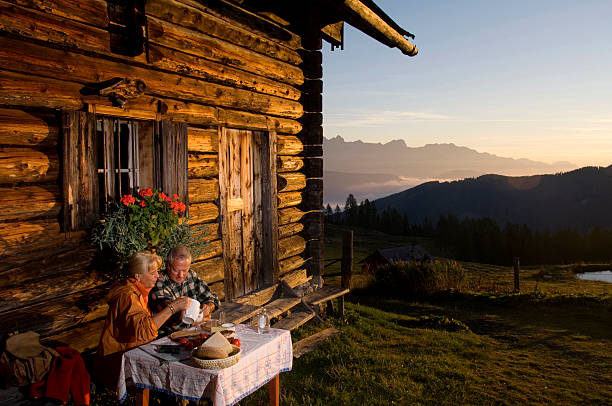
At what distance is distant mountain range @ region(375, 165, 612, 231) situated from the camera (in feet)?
466

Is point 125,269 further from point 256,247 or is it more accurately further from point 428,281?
point 428,281

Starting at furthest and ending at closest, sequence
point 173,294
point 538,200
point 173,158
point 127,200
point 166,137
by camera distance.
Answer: point 538,200, point 173,158, point 166,137, point 173,294, point 127,200

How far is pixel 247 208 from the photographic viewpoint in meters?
7.19

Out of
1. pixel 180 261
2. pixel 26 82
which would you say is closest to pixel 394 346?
pixel 180 261

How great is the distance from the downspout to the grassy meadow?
5206mm

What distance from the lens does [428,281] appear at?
14.5 m

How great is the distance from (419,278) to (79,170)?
12136 mm

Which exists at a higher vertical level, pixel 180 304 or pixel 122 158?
pixel 122 158

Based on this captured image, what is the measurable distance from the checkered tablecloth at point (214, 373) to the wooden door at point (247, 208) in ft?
9.33

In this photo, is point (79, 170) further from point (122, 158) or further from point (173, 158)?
point (173, 158)

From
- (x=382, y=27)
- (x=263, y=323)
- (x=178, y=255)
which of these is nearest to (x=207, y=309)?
(x=178, y=255)

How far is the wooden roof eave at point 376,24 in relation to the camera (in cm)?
707

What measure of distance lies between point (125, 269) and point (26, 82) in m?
1.95

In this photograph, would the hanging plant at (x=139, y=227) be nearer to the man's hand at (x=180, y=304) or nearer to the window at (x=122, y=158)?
the window at (x=122, y=158)
